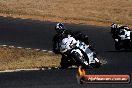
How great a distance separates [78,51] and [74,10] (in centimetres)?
2478

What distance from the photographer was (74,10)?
143 ft

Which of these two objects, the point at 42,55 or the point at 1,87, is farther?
the point at 42,55

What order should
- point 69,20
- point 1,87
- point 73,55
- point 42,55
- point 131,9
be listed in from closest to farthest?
point 1,87, point 73,55, point 42,55, point 69,20, point 131,9

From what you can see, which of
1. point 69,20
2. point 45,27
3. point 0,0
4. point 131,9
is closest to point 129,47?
point 45,27

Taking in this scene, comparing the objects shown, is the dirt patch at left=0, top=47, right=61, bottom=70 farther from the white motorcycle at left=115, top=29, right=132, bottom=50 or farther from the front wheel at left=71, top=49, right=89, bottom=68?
the white motorcycle at left=115, top=29, right=132, bottom=50

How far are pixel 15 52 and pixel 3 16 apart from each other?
40.4 feet

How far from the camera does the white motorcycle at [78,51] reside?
1870 centimetres

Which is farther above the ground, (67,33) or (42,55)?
(67,33)

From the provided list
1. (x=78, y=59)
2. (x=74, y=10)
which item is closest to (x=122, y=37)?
(x=78, y=59)

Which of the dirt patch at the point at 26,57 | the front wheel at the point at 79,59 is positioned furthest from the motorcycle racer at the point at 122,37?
the front wheel at the point at 79,59

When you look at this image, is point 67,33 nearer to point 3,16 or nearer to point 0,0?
point 3,16

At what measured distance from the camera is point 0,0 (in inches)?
1833

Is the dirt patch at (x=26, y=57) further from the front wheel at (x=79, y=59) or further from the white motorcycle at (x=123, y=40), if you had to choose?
the white motorcycle at (x=123, y=40)

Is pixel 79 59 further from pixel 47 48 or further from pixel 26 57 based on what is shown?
pixel 47 48
